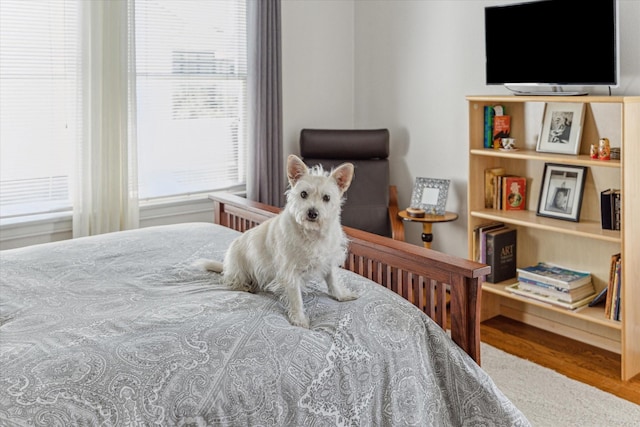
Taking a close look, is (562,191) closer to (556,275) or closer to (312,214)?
(556,275)

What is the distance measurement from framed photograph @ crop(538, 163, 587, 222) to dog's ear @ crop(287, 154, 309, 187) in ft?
6.33

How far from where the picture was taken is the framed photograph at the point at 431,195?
4.12 m

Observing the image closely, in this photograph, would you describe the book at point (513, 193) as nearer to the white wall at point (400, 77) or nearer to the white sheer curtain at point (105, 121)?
the white wall at point (400, 77)

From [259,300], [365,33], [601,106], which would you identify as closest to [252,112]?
[365,33]

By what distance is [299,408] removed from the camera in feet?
5.73

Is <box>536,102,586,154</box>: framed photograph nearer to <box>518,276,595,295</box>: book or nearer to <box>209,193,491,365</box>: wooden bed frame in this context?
<box>518,276,595,295</box>: book

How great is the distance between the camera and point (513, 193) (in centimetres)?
377

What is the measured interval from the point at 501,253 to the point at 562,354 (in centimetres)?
62

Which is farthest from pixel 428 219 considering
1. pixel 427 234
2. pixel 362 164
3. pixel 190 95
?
pixel 190 95

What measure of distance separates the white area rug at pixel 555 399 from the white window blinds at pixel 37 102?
249 centimetres

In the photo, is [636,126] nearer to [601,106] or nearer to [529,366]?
[601,106]

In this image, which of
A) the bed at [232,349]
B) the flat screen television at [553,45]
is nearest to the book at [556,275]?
the flat screen television at [553,45]

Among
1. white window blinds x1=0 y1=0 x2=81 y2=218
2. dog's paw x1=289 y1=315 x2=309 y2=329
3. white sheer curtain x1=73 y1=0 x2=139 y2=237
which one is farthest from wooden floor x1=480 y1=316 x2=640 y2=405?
white window blinds x1=0 y1=0 x2=81 y2=218

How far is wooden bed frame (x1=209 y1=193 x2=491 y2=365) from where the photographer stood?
2100mm
